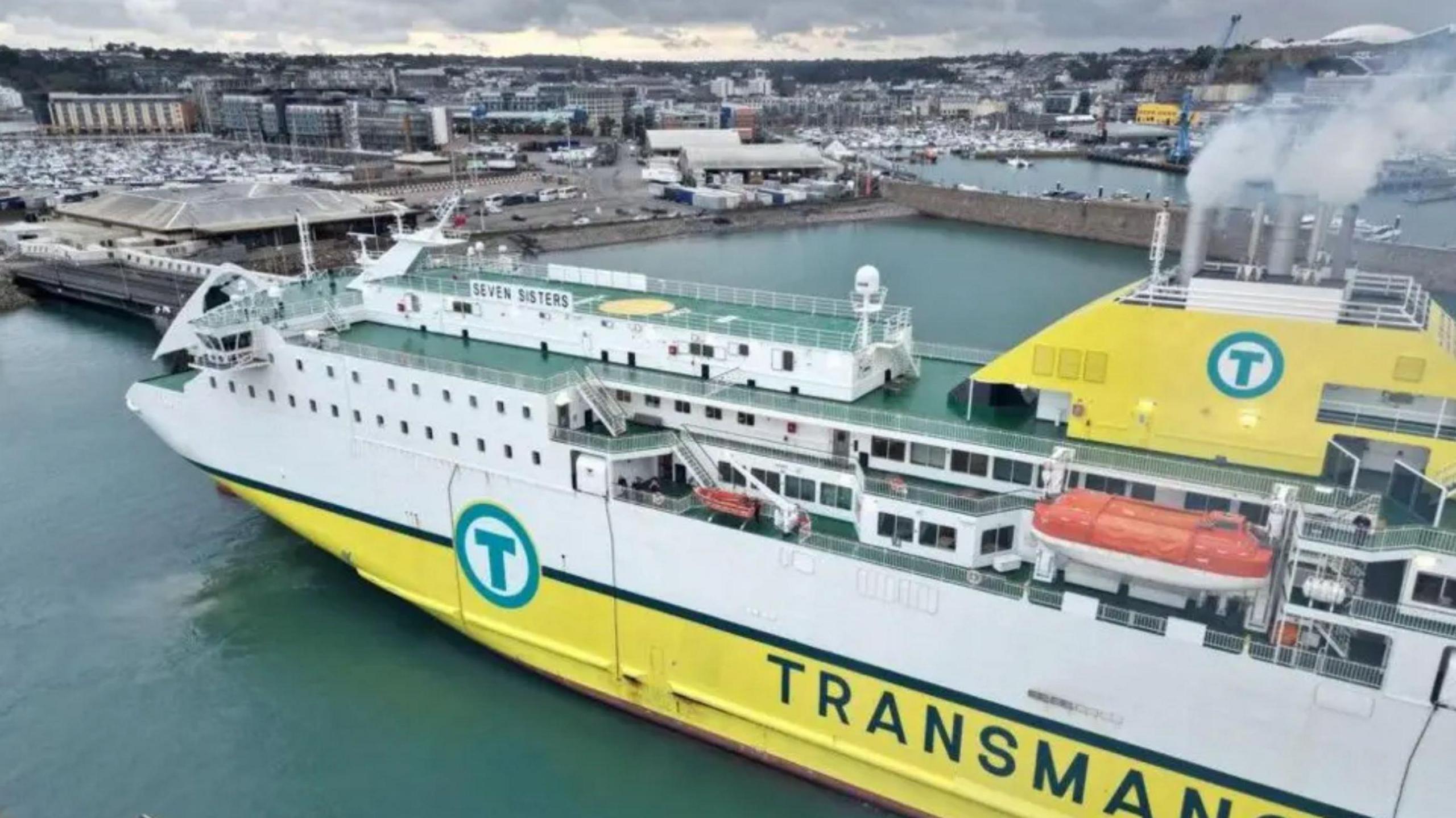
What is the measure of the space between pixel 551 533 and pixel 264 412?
6157 millimetres

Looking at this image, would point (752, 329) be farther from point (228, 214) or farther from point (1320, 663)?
point (228, 214)

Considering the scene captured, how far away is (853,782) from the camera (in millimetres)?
10906

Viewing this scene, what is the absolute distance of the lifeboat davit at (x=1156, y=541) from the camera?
820 centimetres

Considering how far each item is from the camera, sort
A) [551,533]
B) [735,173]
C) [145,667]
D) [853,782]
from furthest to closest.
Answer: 1. [735,173]
2. [145,667]
3. [551,533]
4. [853,782]

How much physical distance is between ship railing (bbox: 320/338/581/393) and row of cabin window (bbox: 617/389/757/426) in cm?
76

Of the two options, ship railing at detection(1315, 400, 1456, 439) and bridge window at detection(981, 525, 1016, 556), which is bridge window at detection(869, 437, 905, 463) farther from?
ship railing at detection(1315, 400, 1456, 439)

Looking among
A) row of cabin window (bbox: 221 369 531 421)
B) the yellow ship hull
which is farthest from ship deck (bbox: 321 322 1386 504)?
the yellow ship hull

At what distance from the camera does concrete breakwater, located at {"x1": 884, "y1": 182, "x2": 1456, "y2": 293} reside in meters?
35.6

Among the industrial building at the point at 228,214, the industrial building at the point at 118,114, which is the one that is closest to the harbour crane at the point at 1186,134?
the industrial building at the point at 228,214

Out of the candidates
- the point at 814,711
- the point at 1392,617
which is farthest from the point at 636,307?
the point at 1392,617

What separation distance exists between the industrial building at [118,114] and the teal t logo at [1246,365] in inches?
5377

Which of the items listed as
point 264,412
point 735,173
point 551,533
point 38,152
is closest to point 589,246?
point 735,173

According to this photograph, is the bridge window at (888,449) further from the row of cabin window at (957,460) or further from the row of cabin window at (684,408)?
the row of cabin window at (684,408)

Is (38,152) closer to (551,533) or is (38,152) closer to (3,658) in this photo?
(3,658)
